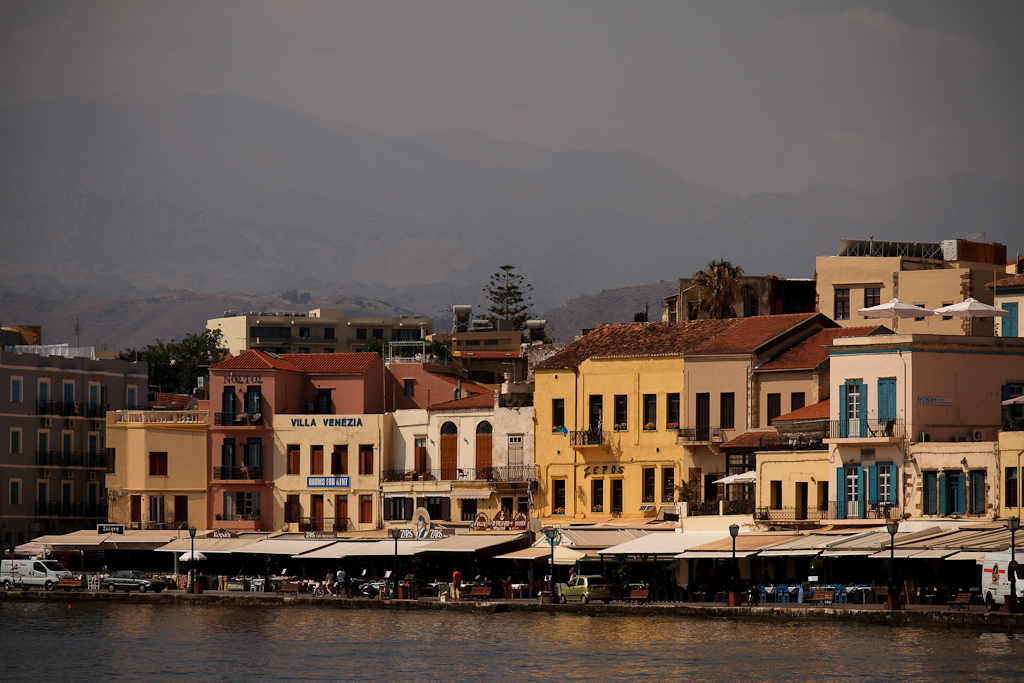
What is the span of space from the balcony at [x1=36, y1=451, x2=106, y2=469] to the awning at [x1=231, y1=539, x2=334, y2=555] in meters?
17.5

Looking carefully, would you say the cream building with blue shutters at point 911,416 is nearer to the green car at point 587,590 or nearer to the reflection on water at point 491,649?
the reflection on water at point 491,649

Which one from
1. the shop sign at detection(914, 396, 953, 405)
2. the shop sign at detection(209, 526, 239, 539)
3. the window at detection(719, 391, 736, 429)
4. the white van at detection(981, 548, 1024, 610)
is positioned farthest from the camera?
the shop sign at detection(209, 526, 239, 539)

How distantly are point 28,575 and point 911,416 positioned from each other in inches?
1523

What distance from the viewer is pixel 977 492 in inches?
2133

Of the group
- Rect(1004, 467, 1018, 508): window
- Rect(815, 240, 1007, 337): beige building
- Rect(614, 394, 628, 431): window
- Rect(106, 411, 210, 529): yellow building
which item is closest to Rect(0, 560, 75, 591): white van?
Rect(106, 411, 210, 529): yellow building

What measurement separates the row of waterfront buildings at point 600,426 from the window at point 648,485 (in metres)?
0.09

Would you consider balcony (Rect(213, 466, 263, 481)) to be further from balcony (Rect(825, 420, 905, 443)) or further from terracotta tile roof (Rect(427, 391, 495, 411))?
balcony (Rect(825, 420, 905, 443))

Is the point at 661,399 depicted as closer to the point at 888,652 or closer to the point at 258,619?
the point at 258,619

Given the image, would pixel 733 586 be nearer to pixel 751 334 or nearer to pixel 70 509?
pixel 751 334

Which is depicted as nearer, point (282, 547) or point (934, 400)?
point (934, 400)

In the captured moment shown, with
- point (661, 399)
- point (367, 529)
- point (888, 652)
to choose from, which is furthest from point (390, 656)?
point (367, 529)

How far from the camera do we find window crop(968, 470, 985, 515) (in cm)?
5409

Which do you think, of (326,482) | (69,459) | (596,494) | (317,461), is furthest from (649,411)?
(69,459)

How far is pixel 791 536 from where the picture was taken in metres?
56.8
